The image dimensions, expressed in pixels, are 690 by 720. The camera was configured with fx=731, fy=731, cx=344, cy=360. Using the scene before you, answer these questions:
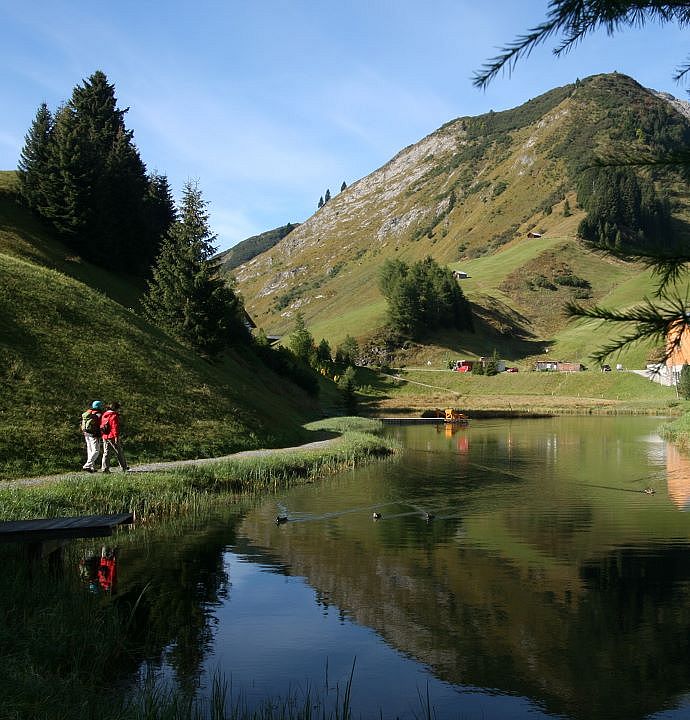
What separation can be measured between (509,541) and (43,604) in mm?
14083

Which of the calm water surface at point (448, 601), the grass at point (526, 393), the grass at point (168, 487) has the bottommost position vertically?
the calm water surface at point (448, 601)

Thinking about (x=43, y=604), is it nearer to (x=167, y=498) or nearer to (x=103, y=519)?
(x=103, y=519)

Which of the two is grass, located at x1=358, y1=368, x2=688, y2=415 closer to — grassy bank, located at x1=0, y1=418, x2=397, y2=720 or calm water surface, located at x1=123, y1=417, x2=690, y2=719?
calm water surface, located at x1=123, y1=417, x2=690, y2=719

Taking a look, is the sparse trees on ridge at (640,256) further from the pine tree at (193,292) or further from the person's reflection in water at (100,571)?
the pine tree at (193,292)

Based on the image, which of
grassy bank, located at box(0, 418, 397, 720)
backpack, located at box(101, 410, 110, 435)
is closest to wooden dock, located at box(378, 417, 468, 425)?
backpack, located at box(101, 410, 110, 435)

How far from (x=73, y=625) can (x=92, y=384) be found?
25.8 metres

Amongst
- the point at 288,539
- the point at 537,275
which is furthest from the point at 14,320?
the point at 537,275

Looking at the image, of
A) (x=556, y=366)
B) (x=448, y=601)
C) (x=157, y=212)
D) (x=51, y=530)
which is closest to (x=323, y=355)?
(x=556, y=366)

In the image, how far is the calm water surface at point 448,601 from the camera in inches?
463

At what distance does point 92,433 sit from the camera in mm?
27578

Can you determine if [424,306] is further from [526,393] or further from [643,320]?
[643,320]

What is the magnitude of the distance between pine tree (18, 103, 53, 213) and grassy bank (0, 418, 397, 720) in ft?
151

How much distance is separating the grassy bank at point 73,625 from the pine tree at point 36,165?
46066 millimetres

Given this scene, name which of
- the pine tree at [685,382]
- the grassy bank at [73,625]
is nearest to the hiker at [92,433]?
the grassy bank at [73,625]
